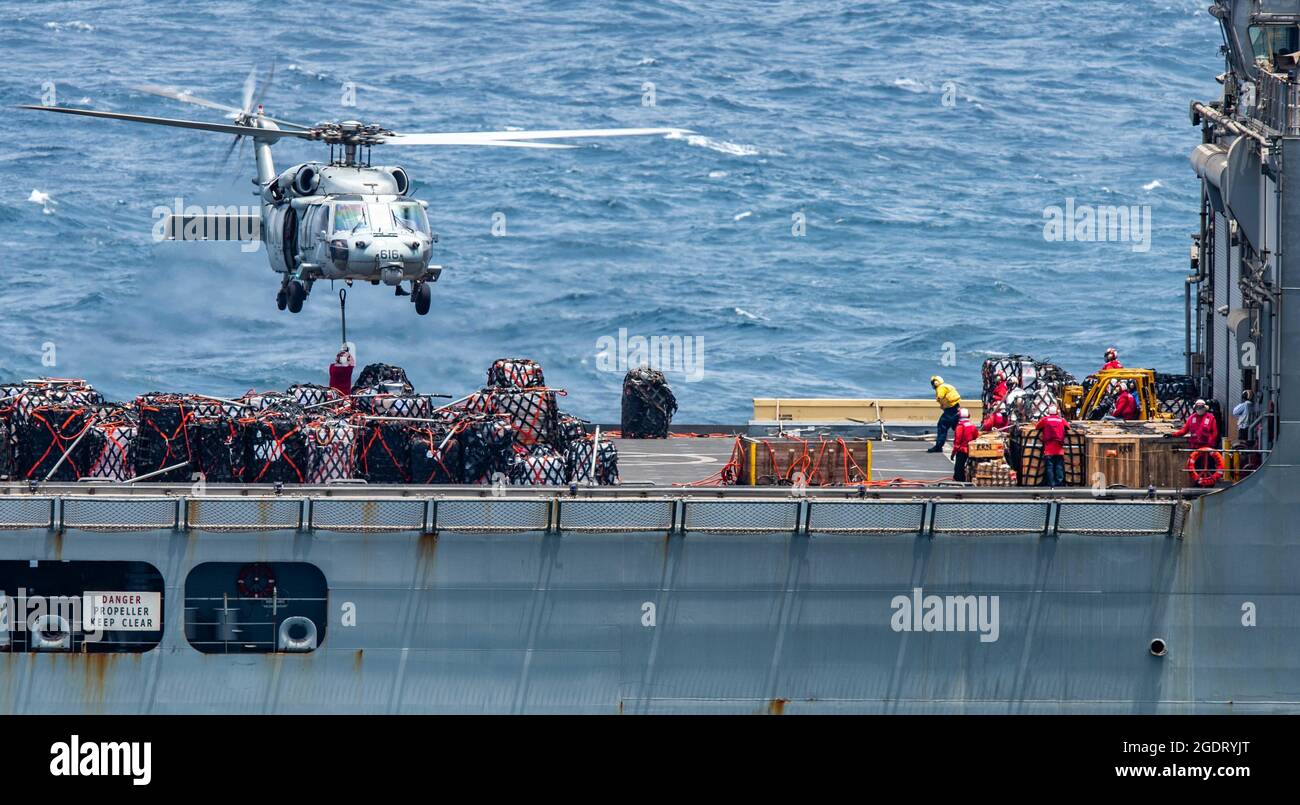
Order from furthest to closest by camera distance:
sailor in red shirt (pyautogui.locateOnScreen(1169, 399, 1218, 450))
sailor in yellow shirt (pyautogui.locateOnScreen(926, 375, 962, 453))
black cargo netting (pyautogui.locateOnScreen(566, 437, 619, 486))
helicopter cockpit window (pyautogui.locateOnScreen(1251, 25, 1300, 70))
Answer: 1. sailor in yellow shirt (pyautogui.locateOnScreen(926, 375, 962, 453))
2. black cargo netting (pyautogui.locateOnScreen(566, 437, 619, 486))
3. helicopter cockpit window (pyautogui.locateOnScreen(1251, 25, 1300, 70))
4. sailor in red shirt (pyautogui.locateOnScreen(1169, 399, 1218, 450))

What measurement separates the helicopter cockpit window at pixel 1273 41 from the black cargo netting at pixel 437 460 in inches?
580

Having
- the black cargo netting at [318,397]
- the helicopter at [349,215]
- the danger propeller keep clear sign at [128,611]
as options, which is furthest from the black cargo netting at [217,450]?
the helicopter at [349,215]

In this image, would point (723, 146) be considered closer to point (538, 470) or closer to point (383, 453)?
point (383, 453)

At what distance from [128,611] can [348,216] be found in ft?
40.7

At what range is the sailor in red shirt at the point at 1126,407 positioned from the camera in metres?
32.6

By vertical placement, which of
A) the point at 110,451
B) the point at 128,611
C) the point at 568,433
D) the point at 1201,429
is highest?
the point at 1201,429

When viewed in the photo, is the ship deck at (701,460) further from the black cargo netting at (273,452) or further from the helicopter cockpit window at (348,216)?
the helicopter cockpit window at (348,216)

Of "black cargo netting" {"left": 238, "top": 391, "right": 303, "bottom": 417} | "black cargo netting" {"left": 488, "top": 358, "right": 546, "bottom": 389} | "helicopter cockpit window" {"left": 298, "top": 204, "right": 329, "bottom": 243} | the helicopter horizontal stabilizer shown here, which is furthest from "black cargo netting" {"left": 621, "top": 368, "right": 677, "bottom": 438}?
→ the helicopter horizontal stabilizer

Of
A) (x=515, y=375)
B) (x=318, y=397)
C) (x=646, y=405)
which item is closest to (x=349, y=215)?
(x=318, y=397)

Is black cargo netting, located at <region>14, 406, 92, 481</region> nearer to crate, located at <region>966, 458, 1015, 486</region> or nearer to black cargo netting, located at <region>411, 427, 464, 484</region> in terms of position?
black cargo netting, located at <region>411, 427, 464, 484</region>

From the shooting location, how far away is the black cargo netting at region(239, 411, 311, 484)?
1167 inches

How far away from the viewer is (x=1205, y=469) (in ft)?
87.8

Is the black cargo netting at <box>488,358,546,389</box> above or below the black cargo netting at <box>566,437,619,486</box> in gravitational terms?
above

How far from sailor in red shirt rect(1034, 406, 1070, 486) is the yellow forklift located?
5601 millimetres
